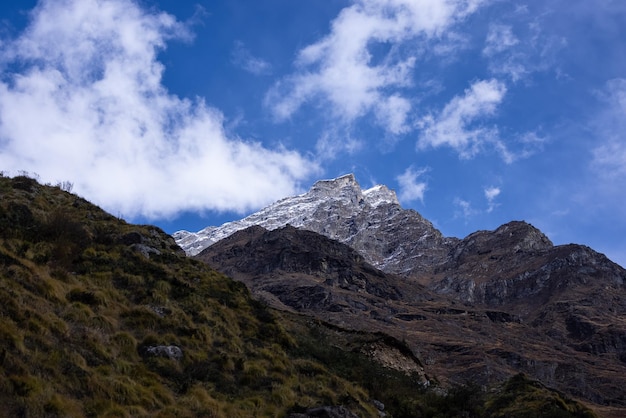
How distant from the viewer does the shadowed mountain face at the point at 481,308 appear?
106 metres

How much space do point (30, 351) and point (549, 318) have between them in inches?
6440

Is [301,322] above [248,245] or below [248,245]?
below

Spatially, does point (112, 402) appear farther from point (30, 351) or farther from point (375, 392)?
point (375, 392)

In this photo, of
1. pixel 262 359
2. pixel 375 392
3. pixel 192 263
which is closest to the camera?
pixel 262 359

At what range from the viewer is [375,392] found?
20.8m

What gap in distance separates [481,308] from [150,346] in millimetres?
162155

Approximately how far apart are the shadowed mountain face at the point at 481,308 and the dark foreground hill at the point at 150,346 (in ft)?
209

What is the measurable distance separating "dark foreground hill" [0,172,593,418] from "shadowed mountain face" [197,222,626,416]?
63.8 metres

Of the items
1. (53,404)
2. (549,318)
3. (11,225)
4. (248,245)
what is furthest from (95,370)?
(248,245)

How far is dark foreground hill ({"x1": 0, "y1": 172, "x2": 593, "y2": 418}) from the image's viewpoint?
12.9m

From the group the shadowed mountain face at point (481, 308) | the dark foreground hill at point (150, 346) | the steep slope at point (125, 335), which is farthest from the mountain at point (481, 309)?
the steep slope at point (125, 335)

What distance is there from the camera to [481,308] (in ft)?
549

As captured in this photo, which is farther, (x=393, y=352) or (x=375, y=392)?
(x=393, y=352)

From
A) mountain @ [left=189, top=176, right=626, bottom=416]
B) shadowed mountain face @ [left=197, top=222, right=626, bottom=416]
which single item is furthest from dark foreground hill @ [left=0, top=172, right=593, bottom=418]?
mountain @ [left=189, top=176, right=626, bottom=416]
